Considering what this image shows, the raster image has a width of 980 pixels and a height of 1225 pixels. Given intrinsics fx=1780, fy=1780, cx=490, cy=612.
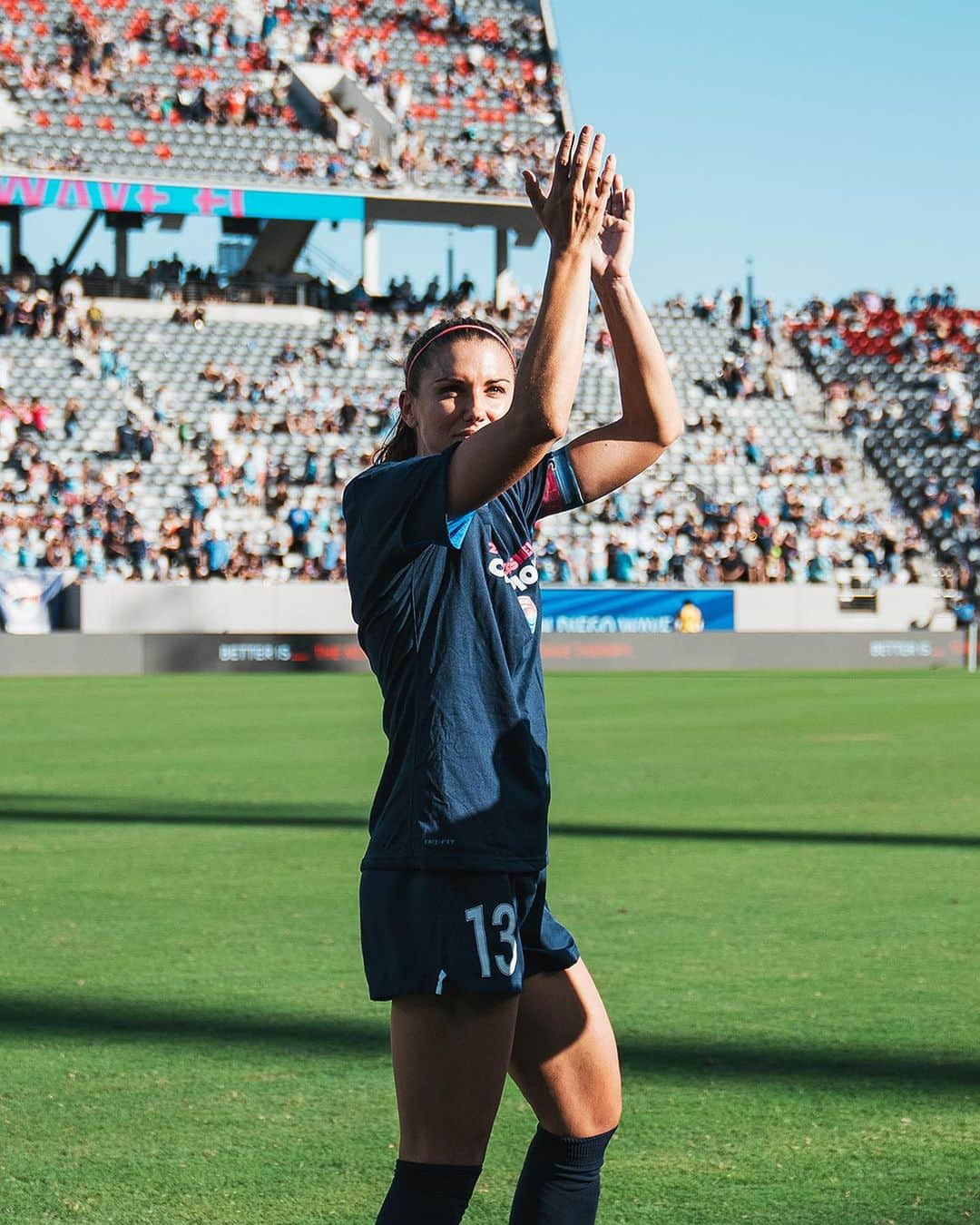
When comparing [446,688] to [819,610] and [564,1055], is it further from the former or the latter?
[819,610]

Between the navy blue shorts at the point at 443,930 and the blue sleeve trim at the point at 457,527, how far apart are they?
57 cm

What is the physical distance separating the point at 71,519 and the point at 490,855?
31.6 metres

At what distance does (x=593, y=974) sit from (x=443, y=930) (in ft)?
13.1

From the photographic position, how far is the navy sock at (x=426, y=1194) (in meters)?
3.04

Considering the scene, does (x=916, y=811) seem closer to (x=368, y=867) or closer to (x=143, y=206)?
(x=368, y=867)

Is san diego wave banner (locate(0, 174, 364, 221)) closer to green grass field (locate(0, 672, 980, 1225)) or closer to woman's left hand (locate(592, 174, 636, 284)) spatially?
green grass field (locate(0, 672, 980, 1225))

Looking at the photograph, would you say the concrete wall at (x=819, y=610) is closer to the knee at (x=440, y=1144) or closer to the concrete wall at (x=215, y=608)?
the concrete wall at (x=215, y=608)

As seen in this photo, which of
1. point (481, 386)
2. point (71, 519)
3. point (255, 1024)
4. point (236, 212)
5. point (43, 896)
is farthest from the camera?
point (236, 212)

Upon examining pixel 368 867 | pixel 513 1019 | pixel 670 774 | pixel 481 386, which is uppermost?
pixel 481 386

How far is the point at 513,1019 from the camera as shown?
122 inches

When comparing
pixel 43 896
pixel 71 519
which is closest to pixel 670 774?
pixel 43 896

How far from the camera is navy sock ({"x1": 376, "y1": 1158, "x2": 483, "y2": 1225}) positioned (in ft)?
9.99

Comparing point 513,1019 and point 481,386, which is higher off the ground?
point 481,386

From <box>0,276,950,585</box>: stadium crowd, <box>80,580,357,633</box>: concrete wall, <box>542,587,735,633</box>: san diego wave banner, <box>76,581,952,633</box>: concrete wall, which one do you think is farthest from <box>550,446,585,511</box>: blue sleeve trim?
<box>542,587,735,633</box>: san diego wave banner
